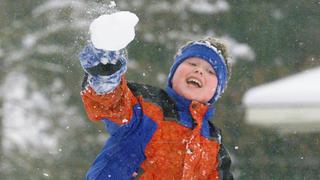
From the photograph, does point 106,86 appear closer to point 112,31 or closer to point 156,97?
point 112,31

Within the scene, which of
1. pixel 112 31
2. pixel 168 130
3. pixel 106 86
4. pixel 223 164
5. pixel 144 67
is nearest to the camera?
pixel 112 31

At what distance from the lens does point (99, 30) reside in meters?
1.31

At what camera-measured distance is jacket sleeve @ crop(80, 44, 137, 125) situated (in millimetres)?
1381

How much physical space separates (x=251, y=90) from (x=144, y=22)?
1166 mm

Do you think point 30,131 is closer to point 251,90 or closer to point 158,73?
point 158,73

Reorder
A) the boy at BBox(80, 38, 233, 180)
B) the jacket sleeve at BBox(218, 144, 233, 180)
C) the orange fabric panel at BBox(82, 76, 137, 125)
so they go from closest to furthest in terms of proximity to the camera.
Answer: the orange fabric panel at BBox(82, 76, 137, 125) < the boy at BBox(80, 38, 233, 180) < the jacket sleeve at BBox(218, 144, 233, 180)

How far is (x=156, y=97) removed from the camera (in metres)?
1.69

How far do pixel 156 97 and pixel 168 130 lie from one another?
93 mm

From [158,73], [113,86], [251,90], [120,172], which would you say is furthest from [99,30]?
[251,90]

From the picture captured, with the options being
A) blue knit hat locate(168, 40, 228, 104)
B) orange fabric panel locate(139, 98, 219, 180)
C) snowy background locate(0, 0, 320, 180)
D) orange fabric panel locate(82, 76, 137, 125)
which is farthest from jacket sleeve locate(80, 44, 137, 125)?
snowy background locate(0, 0, 320, 180)

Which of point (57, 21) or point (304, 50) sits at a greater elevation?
point (304, 50)

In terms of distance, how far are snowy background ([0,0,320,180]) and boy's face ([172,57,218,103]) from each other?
3838 mm

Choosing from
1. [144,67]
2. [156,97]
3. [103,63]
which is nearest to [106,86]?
[103,63]

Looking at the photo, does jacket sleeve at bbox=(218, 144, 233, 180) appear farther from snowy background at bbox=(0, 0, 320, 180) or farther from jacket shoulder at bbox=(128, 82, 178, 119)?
snowy background at bbox=(0, 0, 320, 180)
